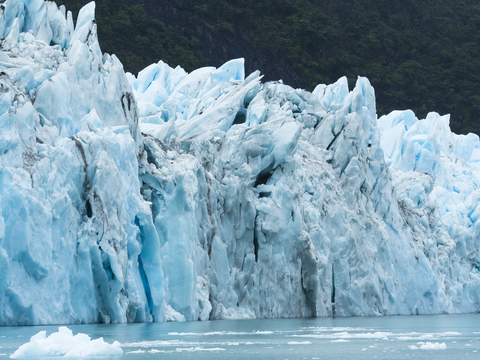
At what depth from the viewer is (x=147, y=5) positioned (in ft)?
154

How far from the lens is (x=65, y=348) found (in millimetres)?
10617

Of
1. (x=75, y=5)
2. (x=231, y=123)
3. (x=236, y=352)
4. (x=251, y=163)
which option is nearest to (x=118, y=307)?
(x=236, y=352)

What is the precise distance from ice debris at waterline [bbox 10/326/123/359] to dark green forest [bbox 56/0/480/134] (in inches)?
1404

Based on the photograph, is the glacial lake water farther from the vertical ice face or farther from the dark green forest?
the dark green forest

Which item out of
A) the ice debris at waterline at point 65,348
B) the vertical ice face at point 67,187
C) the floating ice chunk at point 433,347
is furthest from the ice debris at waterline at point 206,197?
the floating ice chunk at point 433,347

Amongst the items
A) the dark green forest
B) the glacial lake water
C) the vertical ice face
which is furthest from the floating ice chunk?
the dark green forest

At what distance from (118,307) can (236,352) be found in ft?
17.4

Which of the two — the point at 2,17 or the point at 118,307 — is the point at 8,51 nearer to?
the point at 2,17

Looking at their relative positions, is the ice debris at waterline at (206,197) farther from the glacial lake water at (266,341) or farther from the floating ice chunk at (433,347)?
the floating ice chunk at (433,347)

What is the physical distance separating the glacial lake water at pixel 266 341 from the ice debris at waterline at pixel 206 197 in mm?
1476

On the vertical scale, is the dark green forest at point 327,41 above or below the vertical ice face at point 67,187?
above

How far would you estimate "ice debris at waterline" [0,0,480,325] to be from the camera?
15805 millimetres

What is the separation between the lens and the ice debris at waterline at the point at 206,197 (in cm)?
1580

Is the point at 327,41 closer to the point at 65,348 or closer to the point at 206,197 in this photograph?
the point at 206,197
